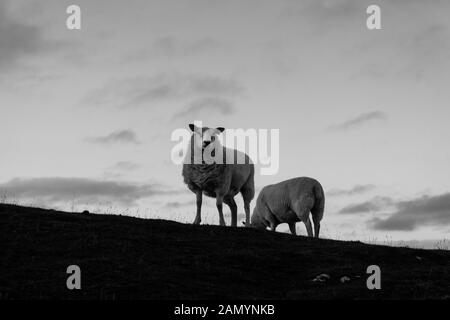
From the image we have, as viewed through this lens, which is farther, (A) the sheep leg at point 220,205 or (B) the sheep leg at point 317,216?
(B) the sheep leg at point 317,216

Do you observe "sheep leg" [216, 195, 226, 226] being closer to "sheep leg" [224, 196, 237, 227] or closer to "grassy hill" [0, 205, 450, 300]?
"sheep leg" [224, 196, 237, 227]

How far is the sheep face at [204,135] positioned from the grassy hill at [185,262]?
12.1 feet

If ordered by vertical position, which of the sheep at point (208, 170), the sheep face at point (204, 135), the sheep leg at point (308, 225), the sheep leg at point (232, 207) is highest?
the sheep face at point (204, 135)

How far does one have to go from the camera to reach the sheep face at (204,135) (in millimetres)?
28141

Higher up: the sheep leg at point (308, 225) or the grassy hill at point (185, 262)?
the sheep leg at point (308, 225)

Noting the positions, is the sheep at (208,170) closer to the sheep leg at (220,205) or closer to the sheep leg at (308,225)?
the sheep leg at (220,205)

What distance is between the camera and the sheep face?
92.3 feet

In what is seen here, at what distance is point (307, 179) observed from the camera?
31766 millimetres

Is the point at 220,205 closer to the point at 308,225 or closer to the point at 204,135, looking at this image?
the point at 204,135

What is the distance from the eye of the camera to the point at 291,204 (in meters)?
32.3

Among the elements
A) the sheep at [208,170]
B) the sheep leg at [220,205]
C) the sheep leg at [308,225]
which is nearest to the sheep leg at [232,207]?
the sheep at [208,170]

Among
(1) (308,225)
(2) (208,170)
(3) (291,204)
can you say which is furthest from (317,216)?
(2) (208,170)
